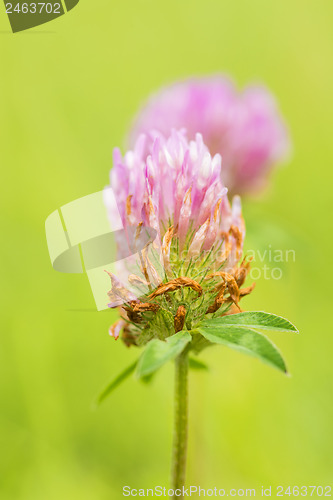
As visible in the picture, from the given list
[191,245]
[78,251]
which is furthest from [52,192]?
[191,245]

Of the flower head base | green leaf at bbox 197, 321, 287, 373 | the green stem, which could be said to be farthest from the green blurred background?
green leaf at bbox 197, 321, 287, 373

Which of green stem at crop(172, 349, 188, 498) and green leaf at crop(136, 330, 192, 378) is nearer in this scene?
green leaf at crop(136, 330, 192, 378)

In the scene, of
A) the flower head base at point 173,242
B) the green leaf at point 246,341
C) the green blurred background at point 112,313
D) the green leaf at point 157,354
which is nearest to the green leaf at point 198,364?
the flower head base at point 173,242

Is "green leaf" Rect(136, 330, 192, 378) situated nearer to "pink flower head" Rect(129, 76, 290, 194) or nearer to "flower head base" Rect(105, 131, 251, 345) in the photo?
"flower head base" Rect(105, 131, 251, 345)

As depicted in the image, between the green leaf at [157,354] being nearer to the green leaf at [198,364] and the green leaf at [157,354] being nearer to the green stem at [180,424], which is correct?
the green stem at [180,424]

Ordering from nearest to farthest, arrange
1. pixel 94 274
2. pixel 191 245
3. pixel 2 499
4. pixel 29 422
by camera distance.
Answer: pixel 191 245
pixel 94 274
pixel 2 499
pixel 29 422

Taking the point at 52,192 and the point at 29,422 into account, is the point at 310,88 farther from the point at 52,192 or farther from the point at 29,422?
the point at 29,422
